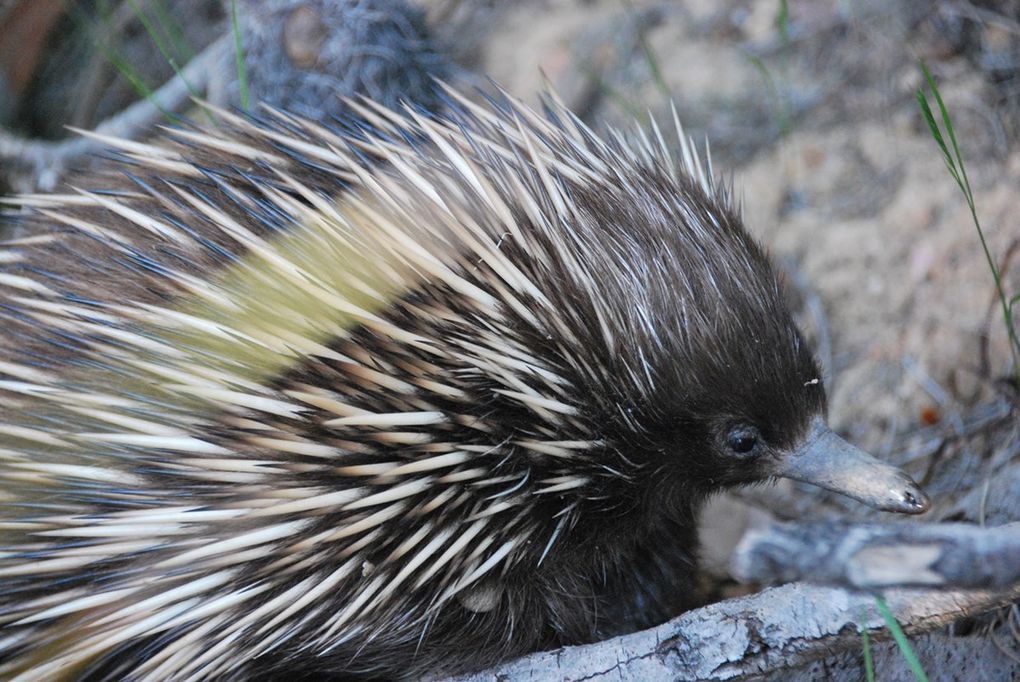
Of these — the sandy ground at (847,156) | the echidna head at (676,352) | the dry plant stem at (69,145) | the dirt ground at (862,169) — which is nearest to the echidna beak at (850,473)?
the echidna head at (676,352)

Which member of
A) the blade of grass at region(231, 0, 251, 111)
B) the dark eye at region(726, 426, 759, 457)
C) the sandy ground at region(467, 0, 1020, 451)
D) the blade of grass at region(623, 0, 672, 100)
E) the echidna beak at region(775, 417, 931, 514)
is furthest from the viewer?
the sandy ground at region(467, 0, 1020, 451)

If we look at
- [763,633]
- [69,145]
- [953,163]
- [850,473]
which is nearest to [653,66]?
[953,163]

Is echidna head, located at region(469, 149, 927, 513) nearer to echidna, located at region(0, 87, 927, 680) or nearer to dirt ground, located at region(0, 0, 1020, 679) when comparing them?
echidna, located at region(0, 87, 927, 680)

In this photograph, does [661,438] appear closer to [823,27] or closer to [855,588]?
[855,588]

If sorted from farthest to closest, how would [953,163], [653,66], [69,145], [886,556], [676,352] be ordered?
[69,145], [653,66], [953,163], [676,352], [886,556]

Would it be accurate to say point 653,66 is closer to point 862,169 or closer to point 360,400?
point 862,169

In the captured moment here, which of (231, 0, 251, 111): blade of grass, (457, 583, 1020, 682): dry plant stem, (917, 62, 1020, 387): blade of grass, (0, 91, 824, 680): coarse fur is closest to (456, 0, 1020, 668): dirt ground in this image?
(917, 62, 1020, 387): blade of grass

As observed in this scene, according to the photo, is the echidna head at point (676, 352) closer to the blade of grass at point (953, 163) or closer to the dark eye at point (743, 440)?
the dark eye at point (743, 440)
